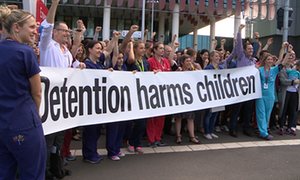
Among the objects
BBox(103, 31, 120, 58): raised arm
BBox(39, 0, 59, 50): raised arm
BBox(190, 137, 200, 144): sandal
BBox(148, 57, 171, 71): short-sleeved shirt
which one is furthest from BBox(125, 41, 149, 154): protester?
BBox(39, 0, 59, 50): raised arm

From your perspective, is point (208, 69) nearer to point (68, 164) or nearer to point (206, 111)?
point (206, 111)

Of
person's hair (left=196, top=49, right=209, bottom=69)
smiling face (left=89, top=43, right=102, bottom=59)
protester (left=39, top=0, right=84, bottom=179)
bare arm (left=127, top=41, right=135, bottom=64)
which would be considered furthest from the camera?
person's hair (left=196, top=49, right=209, bottom=69)

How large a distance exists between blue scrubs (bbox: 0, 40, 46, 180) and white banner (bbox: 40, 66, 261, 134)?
1301mm

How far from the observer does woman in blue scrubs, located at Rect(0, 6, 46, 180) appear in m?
2.78

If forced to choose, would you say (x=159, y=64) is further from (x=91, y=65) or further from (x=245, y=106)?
(x=245, y=106)

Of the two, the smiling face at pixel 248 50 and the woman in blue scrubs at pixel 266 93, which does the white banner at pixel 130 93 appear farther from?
the smiling face at pixel 248 50

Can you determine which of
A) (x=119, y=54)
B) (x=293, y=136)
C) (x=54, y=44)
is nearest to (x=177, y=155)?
(x=119, y=54)

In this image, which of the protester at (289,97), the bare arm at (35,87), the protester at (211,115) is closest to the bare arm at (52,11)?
the bare arm at (35,87)

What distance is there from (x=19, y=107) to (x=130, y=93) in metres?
2.95

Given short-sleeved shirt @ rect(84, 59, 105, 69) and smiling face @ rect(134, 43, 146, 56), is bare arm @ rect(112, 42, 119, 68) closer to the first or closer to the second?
short-sleeved shirt @ rect(84, 59, 105, 69)

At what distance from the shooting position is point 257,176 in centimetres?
490

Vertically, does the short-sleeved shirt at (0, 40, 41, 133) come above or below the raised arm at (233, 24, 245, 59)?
below

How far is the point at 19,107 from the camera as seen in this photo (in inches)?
111

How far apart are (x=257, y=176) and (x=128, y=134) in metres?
2.27
